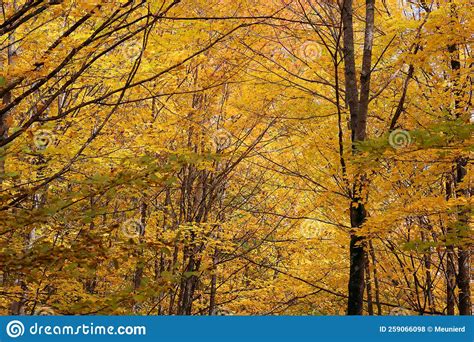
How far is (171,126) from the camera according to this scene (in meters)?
8.02

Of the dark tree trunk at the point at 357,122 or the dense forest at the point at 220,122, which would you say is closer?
the dense forest at the point at 220,122

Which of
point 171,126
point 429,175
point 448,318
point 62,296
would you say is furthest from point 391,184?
point 62,296

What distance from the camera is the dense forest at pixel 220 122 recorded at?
3762mm

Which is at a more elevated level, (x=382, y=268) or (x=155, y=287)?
(x=382, y=268)

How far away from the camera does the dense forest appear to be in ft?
12.3

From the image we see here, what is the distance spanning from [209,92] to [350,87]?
321cm

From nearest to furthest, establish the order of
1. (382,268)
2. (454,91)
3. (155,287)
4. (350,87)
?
1. (155,287)
2. (350,87)
3. (454,91)
4. (382,268)

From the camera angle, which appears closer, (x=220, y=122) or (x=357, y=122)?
(x=357, y=122)

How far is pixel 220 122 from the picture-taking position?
28.8 ft

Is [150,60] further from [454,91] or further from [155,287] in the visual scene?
[454,91]

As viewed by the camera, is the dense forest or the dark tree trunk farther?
the dark tree trunk

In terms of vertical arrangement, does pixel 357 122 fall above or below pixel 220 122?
below

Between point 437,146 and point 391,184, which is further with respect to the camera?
point 391,184

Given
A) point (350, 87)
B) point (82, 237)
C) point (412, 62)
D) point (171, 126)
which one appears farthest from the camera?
point (171, 126)
